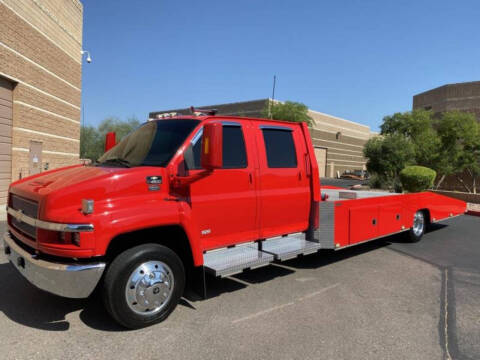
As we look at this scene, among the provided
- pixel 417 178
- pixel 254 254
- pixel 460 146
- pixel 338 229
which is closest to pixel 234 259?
pixel 254 254

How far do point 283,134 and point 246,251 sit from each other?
178 cm

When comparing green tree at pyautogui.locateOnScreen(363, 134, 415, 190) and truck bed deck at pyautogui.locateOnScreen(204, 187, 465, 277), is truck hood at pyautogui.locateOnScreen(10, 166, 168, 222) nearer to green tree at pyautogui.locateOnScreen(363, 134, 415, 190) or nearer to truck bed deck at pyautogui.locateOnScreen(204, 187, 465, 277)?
truck bed deck at pyautogui.locateOnScreen(204, 187, 465, 277)

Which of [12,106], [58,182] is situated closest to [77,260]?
[58,182]

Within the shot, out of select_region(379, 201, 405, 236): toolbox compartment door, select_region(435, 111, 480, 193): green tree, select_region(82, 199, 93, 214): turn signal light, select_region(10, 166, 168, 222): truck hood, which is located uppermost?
select_region(435, 111, 480, 193): green tree

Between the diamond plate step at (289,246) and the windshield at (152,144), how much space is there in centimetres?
176

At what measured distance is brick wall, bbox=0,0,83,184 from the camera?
41.3ft

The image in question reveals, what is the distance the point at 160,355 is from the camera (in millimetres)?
3117

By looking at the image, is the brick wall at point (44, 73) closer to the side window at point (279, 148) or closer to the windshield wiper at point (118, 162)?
the windshield wiper at point (118, 162)

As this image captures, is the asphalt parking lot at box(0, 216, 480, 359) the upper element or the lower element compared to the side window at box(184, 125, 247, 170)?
lower

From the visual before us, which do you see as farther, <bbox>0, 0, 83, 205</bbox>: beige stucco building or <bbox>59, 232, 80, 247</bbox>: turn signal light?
<bbox>0, 0, 83, 205</bbox>: beige stucco building

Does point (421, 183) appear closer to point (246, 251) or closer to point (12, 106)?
point (246, 251)

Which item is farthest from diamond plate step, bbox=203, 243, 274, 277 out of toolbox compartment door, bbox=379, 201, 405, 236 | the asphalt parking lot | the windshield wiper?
toolbox compartment door, bbox=379, 201, 405, 236

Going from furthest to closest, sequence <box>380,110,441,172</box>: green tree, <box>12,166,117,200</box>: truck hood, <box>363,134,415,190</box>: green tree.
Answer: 1. <box>380,110,441,172</box>: green tree
2. <box>363,134,415,190</box>: green tree
3. <box>12,166,117,200</box>: truck hood

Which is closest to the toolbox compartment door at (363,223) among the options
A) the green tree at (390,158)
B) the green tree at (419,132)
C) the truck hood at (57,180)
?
the truck hood at (57,180)
